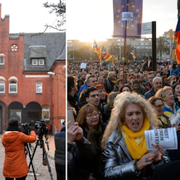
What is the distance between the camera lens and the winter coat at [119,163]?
75.8 inches

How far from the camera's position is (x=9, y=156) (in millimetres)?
3160

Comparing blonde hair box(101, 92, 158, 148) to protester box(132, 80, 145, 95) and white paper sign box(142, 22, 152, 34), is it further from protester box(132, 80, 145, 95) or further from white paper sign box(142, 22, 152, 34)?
white paper sign box(142, 22, 152, 34)

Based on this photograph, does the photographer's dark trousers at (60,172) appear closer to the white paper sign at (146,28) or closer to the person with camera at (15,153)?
the person with camera at (15,153)

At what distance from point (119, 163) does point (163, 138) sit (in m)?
0.35

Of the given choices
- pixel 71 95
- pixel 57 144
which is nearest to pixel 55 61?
pixel 71 95

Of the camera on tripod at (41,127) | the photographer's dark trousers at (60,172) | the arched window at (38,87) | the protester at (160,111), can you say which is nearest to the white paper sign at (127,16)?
the protester at (160,111)

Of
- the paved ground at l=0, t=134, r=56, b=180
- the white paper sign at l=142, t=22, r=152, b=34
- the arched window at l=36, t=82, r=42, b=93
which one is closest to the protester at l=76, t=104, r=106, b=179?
the paved ground at l=0, t=134, r=56, b=180

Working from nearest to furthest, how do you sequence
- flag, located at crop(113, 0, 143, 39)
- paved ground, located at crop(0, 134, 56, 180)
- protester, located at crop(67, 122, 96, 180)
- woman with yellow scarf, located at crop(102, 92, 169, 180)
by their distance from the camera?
woman with yellow scarf, located at crop(102, 92, 169, 180), protester, located at crop(67, 122, 96, 180), paved ground, located at crop(0, 134, 56, 180), flag, located at crop(113, 0, 143, 39)

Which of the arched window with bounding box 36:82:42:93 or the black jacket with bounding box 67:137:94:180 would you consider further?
the arched window with bounding box 36:82:42:93

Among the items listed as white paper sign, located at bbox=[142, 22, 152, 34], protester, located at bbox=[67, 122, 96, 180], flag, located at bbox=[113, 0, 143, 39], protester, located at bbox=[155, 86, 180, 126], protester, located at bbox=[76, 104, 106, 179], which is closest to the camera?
protester, located at bbox=[67, 122, 96, 180]

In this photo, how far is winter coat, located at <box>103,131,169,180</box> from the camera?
1926mm

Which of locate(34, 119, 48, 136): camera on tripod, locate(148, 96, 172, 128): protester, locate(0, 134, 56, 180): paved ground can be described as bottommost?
locate(0, 134, 56, 180): paved ground

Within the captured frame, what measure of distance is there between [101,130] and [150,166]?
2.06 feet

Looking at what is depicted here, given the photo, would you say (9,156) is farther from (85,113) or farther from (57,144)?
(85,113)
